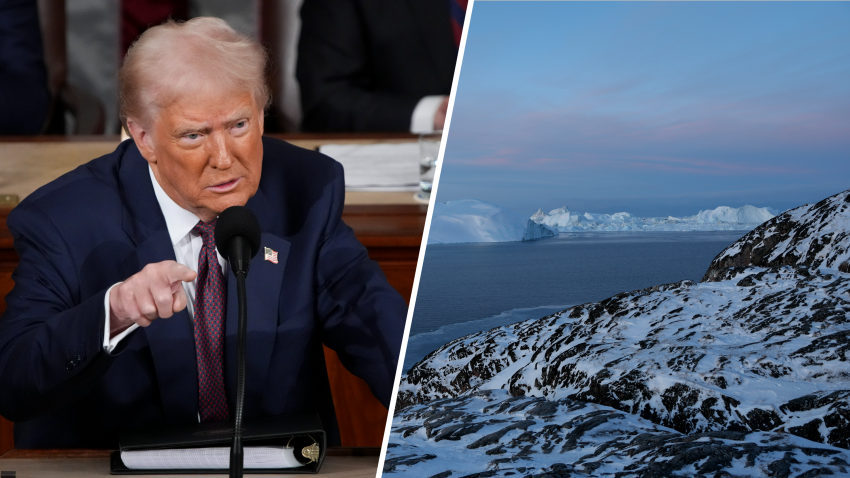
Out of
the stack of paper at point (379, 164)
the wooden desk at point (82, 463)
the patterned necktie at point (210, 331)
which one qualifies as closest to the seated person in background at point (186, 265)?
the patterned necktie at point (210, 331)

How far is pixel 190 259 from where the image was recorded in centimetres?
94

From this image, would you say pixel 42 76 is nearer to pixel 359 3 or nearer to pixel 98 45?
pixel 98 45

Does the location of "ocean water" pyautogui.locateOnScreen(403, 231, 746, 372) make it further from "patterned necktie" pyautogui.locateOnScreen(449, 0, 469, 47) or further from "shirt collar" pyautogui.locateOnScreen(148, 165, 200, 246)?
"patterned necktie" pyautogui.locateOnScreen(449, 0, 469, 47)

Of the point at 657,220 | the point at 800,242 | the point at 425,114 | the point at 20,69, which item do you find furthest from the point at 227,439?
the point at 20,69

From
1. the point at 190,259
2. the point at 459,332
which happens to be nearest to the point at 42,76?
the point at 190,259

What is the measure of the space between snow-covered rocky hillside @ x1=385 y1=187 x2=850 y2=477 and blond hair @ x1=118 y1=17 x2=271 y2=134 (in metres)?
0.42

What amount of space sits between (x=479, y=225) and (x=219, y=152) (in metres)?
0.34

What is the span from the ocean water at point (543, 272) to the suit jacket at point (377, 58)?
76 centimetres

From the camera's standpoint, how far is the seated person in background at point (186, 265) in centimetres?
88

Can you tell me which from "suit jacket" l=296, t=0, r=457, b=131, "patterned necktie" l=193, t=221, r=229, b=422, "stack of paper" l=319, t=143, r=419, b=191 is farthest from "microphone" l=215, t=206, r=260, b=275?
"suit jacket" l=296, t=0, r=457, b=131

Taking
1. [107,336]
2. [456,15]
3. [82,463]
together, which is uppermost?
[456,15]

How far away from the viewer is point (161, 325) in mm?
879

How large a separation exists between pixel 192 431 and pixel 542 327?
44 cm

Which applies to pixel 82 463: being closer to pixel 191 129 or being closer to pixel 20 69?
pixel 191 129
